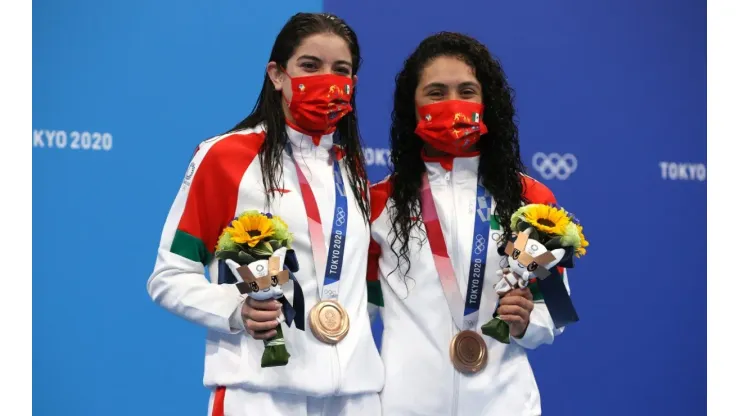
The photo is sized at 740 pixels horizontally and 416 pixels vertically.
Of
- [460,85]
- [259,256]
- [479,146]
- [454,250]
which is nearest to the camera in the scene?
[259,256]

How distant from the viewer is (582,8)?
473 cm

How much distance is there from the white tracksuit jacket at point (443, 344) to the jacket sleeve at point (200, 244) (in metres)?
0.49

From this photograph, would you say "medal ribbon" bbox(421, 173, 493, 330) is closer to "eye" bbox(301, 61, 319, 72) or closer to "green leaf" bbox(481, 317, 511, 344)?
"green leaf" bbox(481, 317, 511, 344)

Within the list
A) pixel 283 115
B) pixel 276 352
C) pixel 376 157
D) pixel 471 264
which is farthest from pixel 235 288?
pixel 376 157

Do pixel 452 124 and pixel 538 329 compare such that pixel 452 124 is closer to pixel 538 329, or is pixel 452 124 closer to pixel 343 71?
pixel 343 71

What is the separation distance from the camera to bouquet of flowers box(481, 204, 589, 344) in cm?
268

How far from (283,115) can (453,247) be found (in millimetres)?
634

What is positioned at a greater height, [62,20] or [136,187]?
[62,20]

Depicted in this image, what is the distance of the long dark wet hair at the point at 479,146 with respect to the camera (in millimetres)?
2965

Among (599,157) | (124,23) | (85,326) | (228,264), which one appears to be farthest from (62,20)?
(599,157)

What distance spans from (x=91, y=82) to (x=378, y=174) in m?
1.32

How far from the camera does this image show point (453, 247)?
291 centimetres

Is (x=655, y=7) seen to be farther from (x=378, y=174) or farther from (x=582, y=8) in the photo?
(x=378, y=174)

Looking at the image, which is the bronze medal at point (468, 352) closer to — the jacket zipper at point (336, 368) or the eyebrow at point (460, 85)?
the jacket zipper at point (336, 368)
